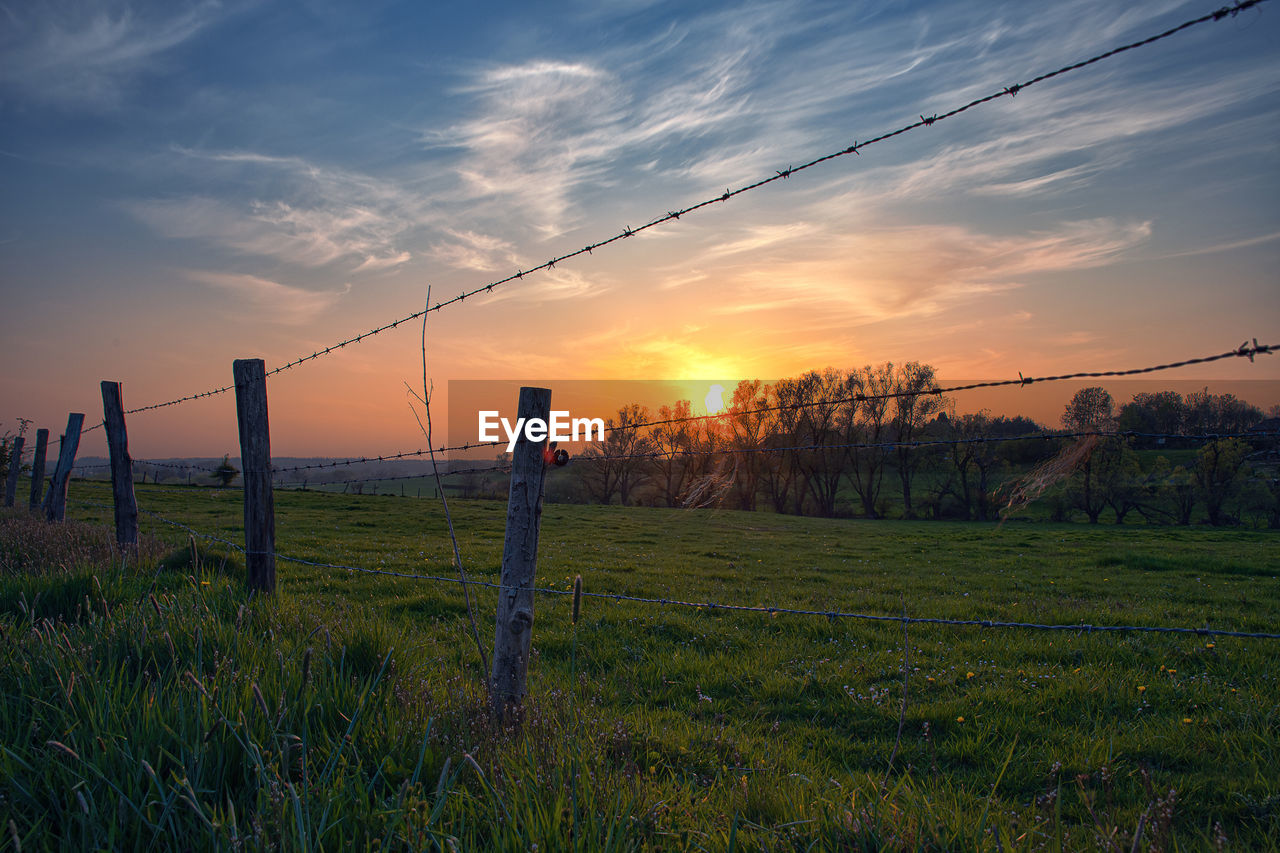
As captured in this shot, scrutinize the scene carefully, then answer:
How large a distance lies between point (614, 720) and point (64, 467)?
1448cm

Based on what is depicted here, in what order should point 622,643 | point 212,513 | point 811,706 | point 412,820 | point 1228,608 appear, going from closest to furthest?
1. point 412,820
2. point 811,706
3. point 622,643
4. point 1228,608
5. point 212,513

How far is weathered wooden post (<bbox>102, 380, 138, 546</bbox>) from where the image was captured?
30.3 ft

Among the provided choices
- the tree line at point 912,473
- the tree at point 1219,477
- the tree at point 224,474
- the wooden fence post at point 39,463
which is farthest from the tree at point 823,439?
the tree at point 224,474

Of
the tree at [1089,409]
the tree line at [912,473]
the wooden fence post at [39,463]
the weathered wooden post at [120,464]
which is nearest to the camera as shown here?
the tree at [1089,409]

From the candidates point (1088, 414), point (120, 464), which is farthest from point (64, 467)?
point (1088, 414)

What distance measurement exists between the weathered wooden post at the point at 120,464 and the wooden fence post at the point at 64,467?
5.14 m

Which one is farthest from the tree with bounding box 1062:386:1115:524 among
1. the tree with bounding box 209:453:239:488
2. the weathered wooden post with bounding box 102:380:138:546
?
the tree with bounding box 209:453:239:488

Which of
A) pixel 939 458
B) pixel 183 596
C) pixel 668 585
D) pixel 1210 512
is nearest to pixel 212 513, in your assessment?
pixel 668 585

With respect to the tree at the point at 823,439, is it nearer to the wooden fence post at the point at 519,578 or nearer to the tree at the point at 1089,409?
the tree at the point at 1089,409

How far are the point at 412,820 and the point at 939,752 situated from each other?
4.10 metres

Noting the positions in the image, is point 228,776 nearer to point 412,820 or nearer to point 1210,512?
point 412,820

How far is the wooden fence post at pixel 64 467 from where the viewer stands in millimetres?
13102

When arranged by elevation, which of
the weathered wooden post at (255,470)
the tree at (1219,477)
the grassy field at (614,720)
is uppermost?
the weathered wooden post at (255,470)

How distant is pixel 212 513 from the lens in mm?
27047
